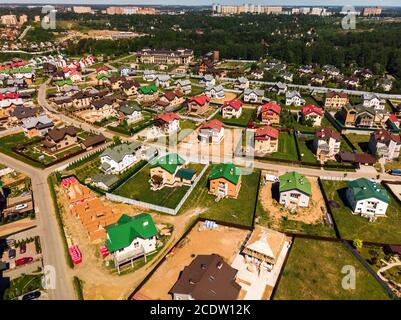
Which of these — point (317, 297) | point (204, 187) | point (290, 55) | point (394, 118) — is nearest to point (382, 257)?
point (317, 297)

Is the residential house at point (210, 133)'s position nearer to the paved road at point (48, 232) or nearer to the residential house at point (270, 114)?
the residential house at point (270, 114)

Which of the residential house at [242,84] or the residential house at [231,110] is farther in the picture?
the residential house at [242,84]

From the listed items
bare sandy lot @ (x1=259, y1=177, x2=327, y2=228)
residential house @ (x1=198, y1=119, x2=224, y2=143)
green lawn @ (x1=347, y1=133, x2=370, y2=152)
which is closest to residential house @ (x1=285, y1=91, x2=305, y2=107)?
green lawn @ (x1=347, y1=133, x2=370, y2=152)

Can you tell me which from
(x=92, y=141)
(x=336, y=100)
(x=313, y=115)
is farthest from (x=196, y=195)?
(x=336, y=100)

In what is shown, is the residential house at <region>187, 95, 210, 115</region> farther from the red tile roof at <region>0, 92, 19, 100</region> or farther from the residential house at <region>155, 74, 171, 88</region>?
the red tile roof at <region>0, 92, 19, 100</region>

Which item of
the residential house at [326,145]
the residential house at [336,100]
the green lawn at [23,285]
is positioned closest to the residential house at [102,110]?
the green lawn at [23,285]

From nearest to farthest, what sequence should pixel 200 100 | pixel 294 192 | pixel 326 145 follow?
pixel 294 192, pixel 326 145, pixel 200 100

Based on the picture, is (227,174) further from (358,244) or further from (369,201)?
(369,201)
